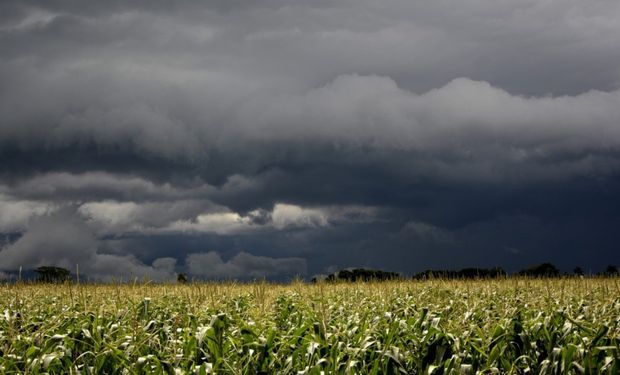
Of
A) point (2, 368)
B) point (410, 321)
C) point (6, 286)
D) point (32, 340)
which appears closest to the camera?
point (2, 368)

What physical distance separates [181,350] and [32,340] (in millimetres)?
2478

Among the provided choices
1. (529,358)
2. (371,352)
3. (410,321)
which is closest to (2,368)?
(371,352)

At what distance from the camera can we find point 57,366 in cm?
909

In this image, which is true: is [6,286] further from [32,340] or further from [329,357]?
[329,357]

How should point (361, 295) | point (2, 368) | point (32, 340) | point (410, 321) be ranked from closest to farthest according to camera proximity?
point (2, 368) < point (32, 340) < point (410, 321) < point (361, 295)

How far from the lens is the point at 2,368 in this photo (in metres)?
7.94

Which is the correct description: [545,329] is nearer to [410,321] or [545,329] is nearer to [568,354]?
[568,354]

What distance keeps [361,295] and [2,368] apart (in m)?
20.5

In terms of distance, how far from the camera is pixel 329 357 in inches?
343

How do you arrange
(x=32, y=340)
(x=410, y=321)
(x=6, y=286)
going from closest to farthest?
1. (x=32, y=340)
2. (x=410, y=321)
3. (x=6, y=286)

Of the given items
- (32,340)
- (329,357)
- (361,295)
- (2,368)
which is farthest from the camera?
(361,295)

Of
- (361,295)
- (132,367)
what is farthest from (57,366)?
Answer: (361,295)

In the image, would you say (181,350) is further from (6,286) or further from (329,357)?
(6,286)

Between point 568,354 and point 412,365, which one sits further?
point 412,365
